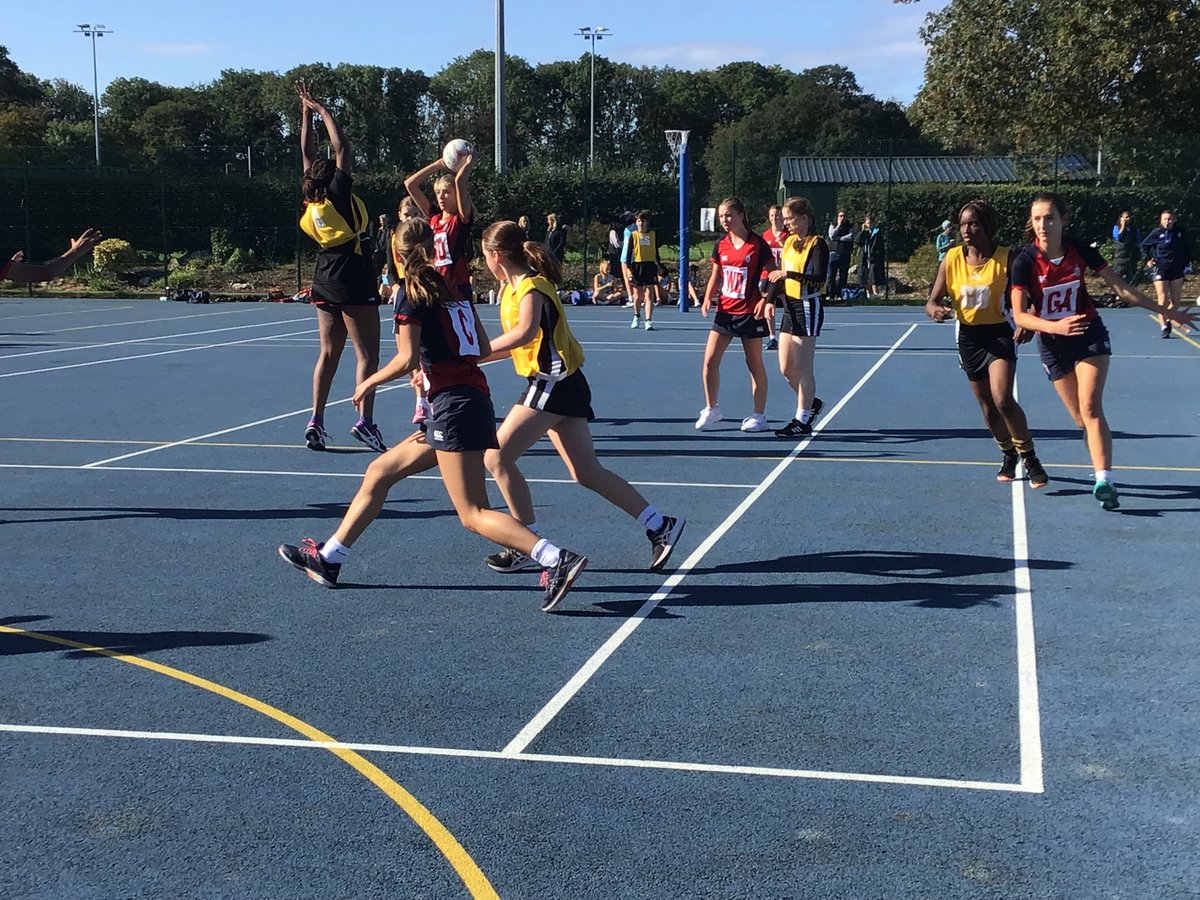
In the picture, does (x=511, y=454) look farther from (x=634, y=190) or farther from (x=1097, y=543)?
(x=634, y=190)

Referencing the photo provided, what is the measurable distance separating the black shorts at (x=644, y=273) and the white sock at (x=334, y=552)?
17.7 m

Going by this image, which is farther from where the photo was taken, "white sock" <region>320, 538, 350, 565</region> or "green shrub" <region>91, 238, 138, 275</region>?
"green shrub" <region>91, 238, 138, 275</region>

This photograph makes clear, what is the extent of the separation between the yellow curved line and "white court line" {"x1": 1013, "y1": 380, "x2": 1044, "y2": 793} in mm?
1739

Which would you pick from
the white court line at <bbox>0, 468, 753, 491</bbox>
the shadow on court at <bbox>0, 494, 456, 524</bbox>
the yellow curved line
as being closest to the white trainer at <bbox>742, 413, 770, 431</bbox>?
the white court line at <bbox>0, 468, 753, 491</bbox>

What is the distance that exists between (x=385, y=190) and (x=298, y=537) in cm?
3138

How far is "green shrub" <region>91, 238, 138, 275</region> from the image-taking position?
34.9 meters

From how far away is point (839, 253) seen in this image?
29391 mm

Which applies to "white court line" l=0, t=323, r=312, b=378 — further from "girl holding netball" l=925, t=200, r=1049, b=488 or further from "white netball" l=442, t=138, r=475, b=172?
"girl holding netball" l=925, t=200, r=1049, b=488

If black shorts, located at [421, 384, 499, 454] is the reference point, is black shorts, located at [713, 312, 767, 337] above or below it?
above

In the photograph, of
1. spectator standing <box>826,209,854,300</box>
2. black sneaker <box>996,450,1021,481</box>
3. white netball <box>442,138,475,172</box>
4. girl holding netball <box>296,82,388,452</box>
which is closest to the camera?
white netball <box>442,138,475,172</box>

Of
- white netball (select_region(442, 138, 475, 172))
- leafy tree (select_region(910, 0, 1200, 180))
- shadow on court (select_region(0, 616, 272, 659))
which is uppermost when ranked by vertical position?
leafy tree (select_region(910, 0, 1200, 180))

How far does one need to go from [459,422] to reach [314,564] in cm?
118

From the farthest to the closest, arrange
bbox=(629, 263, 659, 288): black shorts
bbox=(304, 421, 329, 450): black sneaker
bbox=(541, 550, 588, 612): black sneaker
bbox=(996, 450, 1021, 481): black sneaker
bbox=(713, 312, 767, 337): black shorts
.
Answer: bbox=(629, 263, 659, 288): black shorts < bbox=(713, 312, 767, 337): black shorts < bbox=(304, 421, 329, 450): black sneaker < bbox=(996, 450, 1021, 481): black sneaker < bbox=(541, 550, 588, 612): black sneaker

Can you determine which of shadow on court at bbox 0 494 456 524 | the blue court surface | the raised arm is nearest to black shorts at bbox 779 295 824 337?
the blue court surface
